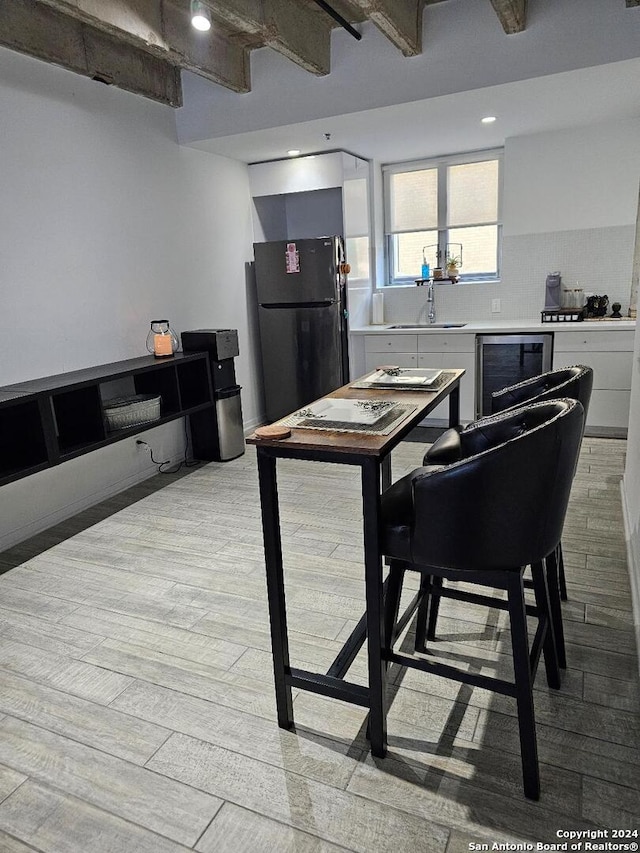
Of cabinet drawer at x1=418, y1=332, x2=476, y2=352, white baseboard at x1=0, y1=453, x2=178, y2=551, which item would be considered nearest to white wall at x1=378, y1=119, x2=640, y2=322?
cabinet drawer at x1=418, y1=332, x2=476, y2=352

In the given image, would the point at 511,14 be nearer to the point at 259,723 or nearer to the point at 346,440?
the point at 346,440

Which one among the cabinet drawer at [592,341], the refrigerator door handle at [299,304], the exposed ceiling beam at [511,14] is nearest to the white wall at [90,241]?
the refrigerator door handle at [299,304]

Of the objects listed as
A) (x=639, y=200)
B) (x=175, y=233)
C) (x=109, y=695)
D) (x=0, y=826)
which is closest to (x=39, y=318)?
(x=175, y=233)

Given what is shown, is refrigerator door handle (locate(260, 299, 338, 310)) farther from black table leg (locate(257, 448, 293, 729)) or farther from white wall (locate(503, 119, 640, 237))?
black table leg (locate(257, 448, 293, 729))

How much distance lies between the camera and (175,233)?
4406mm

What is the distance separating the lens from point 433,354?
500 centimetres

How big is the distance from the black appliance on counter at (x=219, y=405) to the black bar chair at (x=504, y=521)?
2981mm

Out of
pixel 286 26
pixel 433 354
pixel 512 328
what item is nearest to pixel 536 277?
pixel 512 328

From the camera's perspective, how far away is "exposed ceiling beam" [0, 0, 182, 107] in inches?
121

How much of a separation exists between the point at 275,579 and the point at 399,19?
9.82 feet

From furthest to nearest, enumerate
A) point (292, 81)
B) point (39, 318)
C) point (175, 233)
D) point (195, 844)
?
point (175, 233) → point (292, 81) → point (39, 318) → point (195, 844)

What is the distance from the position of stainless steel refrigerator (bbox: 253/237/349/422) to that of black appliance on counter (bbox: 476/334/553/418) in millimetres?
1178

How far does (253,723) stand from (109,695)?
0.54m

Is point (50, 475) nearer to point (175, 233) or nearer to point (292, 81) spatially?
point (175, 233)
